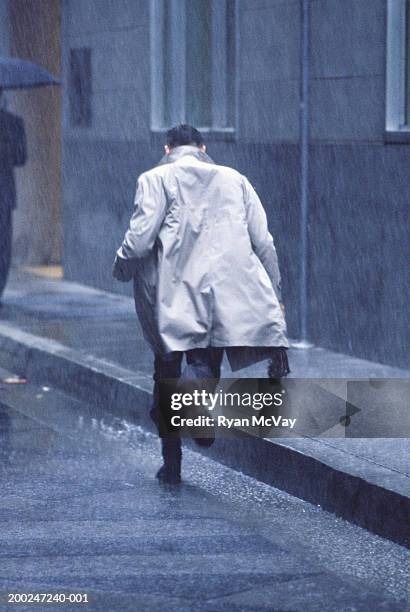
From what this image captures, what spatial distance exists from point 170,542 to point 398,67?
4.50 metres

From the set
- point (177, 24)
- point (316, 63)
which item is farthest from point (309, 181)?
point (177, 24)

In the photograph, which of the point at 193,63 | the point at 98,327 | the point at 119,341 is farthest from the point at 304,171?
the point at 193,63

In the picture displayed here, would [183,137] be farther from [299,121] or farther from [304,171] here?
[299,121]

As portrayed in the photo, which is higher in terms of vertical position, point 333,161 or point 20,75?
point 20,75

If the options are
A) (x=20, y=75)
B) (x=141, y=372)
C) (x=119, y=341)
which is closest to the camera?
(x=141, y=372)

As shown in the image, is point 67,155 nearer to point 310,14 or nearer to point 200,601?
point 310,14

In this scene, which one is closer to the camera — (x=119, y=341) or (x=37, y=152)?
(x=119, y=341)

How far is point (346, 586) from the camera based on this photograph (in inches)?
201

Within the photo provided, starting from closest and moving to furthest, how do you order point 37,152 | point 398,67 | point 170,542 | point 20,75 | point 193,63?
point 170,542, point 398,67, point 193,63, point 20,75, point 37,152

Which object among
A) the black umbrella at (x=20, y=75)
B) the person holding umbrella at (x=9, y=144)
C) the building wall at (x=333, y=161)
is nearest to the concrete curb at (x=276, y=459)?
the building wall at (x=333, y=161)

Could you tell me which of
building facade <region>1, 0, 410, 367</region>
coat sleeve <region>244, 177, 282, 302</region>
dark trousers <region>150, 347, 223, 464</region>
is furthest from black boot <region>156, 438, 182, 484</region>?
building facade <region>1, 0, 410, 367</region>

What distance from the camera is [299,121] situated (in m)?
10.1

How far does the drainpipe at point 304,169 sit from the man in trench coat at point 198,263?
3502mm

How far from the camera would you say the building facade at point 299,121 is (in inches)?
365
